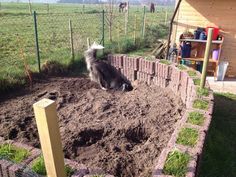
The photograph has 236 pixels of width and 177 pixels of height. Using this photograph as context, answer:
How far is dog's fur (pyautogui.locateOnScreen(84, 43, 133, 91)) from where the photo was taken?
6.20 m

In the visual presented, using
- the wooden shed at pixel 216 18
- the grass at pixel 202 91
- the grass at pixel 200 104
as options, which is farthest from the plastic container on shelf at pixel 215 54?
the grass at pixel 200 104

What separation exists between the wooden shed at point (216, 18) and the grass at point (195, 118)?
18.4 ft

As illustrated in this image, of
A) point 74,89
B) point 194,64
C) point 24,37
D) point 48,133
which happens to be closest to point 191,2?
point 194,64

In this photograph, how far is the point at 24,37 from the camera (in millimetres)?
14320

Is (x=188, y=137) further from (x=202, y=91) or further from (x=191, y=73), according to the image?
(x=191, y=73)

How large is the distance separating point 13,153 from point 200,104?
8.55 ft

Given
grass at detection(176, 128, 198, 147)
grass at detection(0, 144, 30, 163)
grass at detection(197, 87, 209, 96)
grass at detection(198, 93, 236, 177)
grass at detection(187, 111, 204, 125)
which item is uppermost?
grass at detection(197, 87, 209, 96)

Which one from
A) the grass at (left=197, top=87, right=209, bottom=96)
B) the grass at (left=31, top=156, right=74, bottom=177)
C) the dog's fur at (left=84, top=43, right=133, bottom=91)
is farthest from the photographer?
the dog's fur at (left=84, top=43, right=133, bottom=91)

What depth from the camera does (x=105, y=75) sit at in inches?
250

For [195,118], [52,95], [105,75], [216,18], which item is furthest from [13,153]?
[216,18]

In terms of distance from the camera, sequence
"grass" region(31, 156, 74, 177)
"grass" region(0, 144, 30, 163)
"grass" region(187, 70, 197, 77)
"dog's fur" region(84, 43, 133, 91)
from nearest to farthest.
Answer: "grass" region(31, 156, 74, 177) → "grass" region(0, 144, 30, 163) → "grass" region(187, 70, 197, 77) → "dog's fur" region(84, 43, 133, 91)

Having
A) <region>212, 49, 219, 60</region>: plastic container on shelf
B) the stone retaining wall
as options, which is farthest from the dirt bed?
<region>212, 49, 219, 60</region>: plastic container on shelf

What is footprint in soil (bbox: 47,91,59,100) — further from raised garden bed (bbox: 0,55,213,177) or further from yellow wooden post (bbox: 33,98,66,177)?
yellow wooden post (bbox: 33,98,66,177)

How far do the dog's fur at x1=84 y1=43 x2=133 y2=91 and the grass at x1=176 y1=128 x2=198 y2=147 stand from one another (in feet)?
9.98
